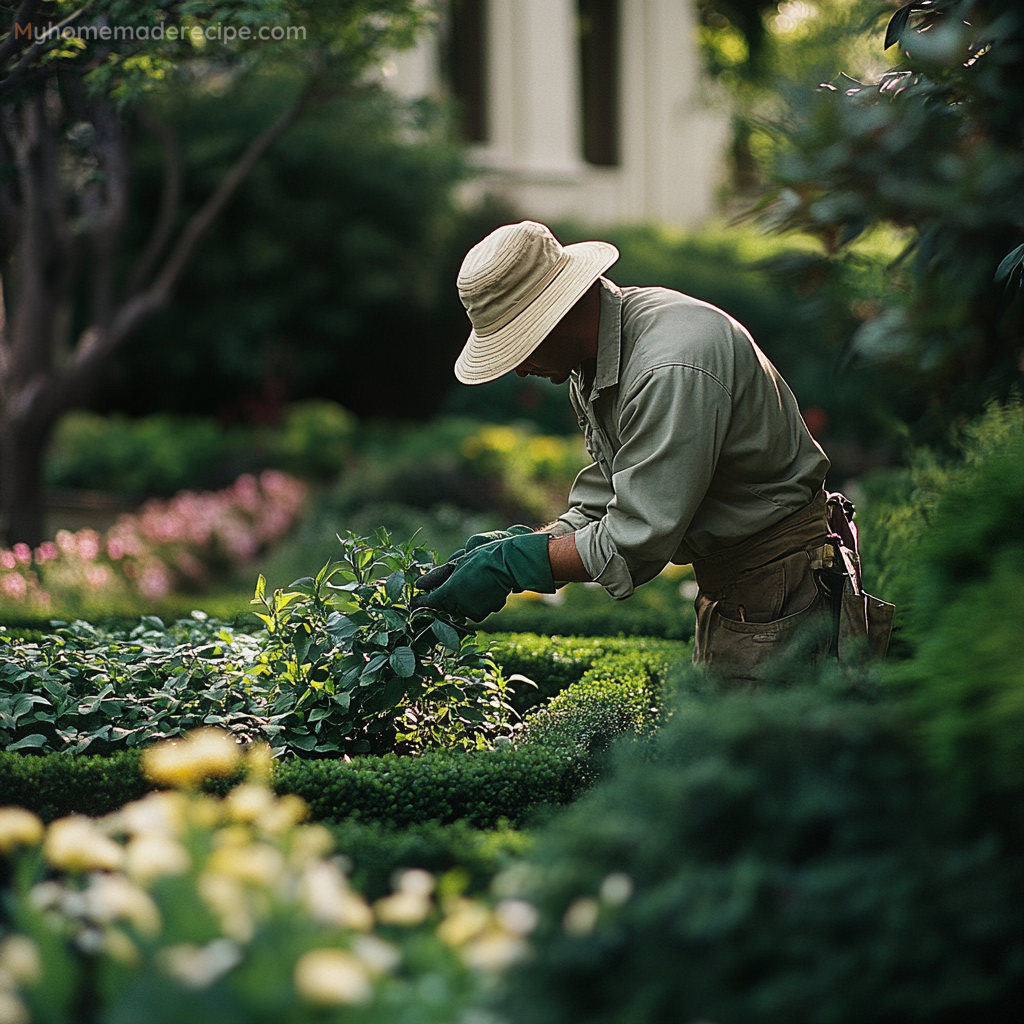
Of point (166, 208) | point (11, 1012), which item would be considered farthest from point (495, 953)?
point (166, 208)

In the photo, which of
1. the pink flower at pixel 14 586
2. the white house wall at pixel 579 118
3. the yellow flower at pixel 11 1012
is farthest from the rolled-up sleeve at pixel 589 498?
the white house wall at pixel 579 118

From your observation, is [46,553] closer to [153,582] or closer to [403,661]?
[153,582]

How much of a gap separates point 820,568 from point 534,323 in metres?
1.04

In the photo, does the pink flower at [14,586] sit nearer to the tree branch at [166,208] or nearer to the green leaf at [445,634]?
the tree branch at [166,208]

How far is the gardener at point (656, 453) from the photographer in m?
2.66

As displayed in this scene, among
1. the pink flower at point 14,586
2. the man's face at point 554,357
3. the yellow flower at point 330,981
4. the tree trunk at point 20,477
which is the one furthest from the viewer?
the tree trunk at point 20,477

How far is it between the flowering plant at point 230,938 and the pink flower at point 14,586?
3.98 m

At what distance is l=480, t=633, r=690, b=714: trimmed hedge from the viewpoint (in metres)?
3.65

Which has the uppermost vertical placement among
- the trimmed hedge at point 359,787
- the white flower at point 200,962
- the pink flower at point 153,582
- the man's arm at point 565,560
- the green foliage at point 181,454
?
the white flower at point 200,962

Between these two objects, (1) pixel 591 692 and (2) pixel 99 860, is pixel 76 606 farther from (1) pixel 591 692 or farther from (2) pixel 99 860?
(2) pixel 99 860

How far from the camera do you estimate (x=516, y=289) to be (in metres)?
2.89

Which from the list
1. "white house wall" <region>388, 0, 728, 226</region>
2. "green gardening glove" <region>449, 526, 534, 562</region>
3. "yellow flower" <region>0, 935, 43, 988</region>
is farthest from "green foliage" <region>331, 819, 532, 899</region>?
"white house wall" <region>388, 0, 728, 226</region>

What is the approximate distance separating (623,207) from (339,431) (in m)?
8.48

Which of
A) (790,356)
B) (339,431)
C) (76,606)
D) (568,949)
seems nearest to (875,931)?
(568,949)
